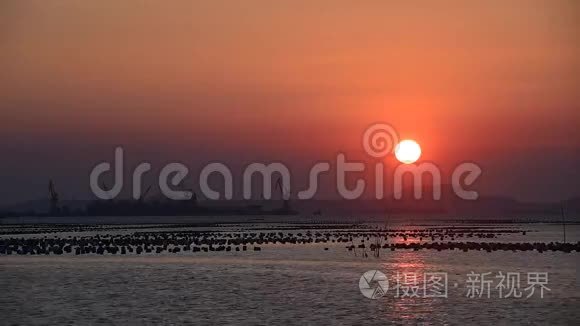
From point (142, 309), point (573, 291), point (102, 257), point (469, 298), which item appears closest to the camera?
point (142, 309)

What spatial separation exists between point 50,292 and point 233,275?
46.2 feet

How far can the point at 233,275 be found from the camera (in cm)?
6031

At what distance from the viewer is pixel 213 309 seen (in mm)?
41531

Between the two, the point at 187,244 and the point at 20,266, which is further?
the point at 187,244

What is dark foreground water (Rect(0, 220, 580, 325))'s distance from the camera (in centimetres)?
3878

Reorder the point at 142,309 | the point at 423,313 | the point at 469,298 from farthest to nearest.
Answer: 1. the point at 469,298
2. the point at 142,309
3. the point at 423,313

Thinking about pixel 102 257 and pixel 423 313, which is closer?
pixel 423 313

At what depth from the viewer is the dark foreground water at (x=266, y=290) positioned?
127 feet

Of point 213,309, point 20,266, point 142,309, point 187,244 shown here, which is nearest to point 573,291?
point 213,309

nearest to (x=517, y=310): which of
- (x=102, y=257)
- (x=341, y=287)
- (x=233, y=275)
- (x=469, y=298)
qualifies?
(x=469, y=298)

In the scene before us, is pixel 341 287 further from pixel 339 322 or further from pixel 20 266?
pixel 20 266

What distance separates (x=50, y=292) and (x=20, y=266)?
2161 centimetres

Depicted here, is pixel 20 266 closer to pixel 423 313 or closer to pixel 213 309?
pixel 213 309

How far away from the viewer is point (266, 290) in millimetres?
50250
